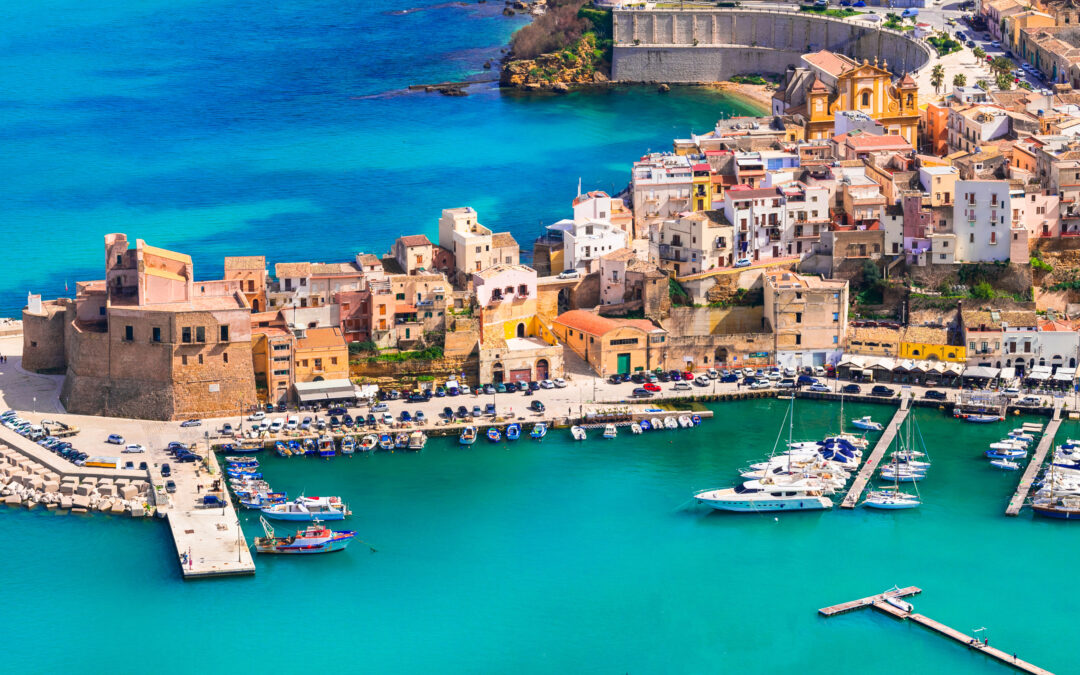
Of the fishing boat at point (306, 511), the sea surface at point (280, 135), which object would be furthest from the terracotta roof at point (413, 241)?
the fishing boat at point (306, 511)

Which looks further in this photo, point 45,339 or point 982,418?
point 45,339

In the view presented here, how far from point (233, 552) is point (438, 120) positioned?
207 ft

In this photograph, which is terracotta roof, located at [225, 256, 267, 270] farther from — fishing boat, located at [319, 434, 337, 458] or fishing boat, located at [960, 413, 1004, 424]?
fishing boat, located at [960, 413, 1004, 424]

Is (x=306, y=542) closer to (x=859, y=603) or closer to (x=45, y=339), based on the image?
(x=859, y=603)

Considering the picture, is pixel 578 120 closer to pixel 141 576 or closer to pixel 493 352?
pixel 493 352

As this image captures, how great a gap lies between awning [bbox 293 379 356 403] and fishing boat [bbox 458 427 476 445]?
441 cm

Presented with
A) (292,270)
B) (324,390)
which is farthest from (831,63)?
(324,390)

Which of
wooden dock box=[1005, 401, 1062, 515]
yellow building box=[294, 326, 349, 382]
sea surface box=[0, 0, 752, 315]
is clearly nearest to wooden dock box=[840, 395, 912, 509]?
wooden dock box=[1005, 401, 1062, 515]

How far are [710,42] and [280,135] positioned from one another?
1077 inches

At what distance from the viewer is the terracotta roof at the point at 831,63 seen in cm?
9781

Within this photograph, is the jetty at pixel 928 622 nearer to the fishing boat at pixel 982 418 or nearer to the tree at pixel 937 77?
the fishing boat at pixel 982 418

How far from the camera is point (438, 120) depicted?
4847 inches

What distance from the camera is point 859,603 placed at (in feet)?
200

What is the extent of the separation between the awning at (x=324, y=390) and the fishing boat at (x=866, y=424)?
17.8 metres
